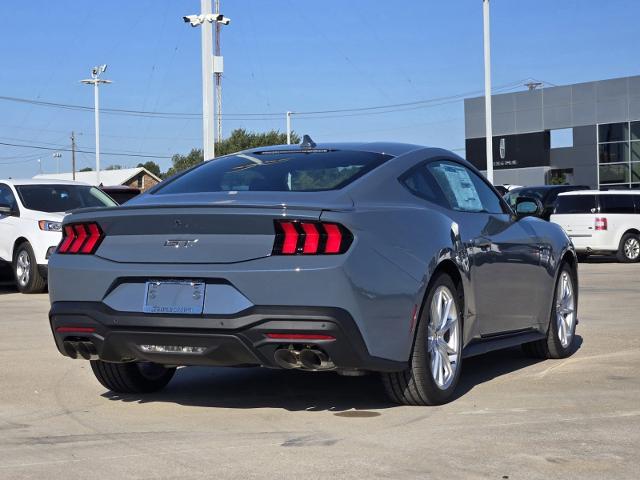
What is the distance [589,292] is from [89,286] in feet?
32.6

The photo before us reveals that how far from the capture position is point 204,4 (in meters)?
25.8

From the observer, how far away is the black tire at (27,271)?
50.4ft

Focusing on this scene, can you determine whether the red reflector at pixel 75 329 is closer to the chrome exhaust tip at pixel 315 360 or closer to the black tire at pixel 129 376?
the black tire at pixel 129 376

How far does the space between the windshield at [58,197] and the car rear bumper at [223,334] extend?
34.1 feet

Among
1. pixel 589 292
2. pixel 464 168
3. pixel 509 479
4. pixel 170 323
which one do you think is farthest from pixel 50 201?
pixel 509 479

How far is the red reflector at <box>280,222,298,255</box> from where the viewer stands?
5402 mm

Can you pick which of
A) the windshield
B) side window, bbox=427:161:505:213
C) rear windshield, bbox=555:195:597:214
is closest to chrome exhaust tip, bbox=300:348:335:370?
side window, bbox=427:161:505:213

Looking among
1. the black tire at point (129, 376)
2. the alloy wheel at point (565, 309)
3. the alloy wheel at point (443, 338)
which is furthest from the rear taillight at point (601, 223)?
the black tire at point (129, 376)

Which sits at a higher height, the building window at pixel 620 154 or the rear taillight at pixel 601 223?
the building window at pixel 620 154

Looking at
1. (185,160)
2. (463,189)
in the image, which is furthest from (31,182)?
(185,160)

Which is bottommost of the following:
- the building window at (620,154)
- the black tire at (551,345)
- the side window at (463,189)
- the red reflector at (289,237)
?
the black tire at (551,345)

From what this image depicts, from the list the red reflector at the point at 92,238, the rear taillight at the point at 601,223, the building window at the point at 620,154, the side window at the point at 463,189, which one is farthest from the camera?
the building window at the point at 620,154

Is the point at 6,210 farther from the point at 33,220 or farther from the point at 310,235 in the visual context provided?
the point at 310,235

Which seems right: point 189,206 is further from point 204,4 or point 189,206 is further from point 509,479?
point 204,4
